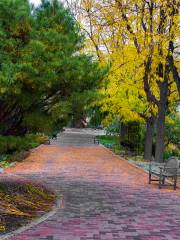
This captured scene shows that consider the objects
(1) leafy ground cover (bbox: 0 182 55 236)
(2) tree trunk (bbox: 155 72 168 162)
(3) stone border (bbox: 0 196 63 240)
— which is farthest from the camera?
(2) tree trunk (bbox: 155 72 168 162)

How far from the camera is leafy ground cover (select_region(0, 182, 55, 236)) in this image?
320 inches

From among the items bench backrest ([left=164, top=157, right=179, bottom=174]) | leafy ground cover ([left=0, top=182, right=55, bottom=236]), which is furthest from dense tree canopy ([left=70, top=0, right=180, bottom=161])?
leafy ground cover ([left=0, top=182, right=55, bottom=236])

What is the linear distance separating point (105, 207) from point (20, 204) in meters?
1.81

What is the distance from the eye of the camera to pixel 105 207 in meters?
10.1

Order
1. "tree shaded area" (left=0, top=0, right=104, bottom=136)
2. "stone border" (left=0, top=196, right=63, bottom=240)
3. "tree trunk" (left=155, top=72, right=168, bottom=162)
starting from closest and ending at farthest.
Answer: "stone border" (left=0, top=196, right=63, bottom=240) < "tree shaded area" (left=0, top=0, right=104, bottom=136) < "tree trunk" (left=155, top=72, right=168, bottom=162)

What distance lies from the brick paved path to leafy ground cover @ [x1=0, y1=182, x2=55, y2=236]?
15.1 inches

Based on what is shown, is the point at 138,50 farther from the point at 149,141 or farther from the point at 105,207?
the point at 105,207

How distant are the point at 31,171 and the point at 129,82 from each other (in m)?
7.13

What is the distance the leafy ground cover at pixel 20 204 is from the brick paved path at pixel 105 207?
1.26 feet

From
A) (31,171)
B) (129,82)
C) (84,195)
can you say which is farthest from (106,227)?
(129,82)

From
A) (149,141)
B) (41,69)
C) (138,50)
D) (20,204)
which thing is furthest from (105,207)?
(149,141)

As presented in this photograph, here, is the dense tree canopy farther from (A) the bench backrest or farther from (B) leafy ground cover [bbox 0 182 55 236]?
(B) leafy ground cover [bbox 0 182 55 236]

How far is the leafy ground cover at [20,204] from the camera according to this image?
26.7ft

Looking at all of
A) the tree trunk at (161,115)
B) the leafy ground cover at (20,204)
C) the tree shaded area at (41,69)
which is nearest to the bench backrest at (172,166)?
the leafy ground cover at (20,204)
